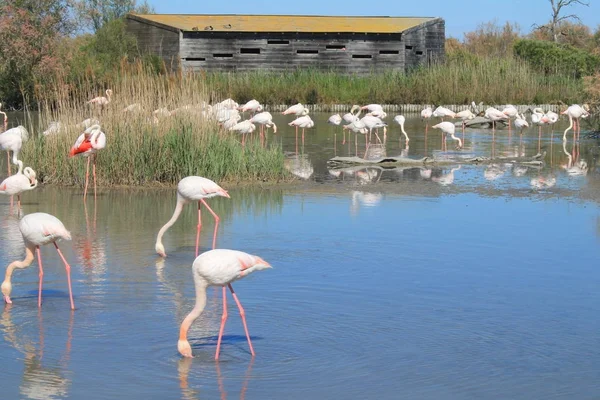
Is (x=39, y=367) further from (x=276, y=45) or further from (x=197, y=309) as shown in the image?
(x=276, y=45)

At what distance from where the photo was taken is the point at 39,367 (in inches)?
239

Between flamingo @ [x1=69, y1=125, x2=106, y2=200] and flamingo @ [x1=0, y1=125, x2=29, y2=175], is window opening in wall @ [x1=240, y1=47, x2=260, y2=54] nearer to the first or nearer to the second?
flamingo @ [x1=0, y1=125, x2=29, y2=175]

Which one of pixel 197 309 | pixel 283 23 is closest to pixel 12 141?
pixel 197 309

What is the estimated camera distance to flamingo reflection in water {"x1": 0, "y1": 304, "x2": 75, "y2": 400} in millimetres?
5648

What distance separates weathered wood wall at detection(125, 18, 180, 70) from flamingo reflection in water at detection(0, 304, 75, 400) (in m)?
30.2

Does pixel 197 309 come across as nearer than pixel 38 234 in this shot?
Yes

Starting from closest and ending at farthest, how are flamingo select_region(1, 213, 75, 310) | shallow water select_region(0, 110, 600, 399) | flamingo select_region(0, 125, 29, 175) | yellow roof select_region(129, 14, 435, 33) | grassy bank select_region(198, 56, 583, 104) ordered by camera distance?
shallow water select_region(0, 110, 600, 399), flamingo select_region(1, 213, 75, 310), flamingo select_region(0, 125, 29, 175), grassy bank select_region(198, 56, 583, 104), yellow roof select_region(129, 14, 435, 33)

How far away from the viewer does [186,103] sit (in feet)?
45.9

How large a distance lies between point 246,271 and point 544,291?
2814 mm

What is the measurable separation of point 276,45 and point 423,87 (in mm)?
7804

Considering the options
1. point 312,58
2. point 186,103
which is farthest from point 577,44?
point 186,103

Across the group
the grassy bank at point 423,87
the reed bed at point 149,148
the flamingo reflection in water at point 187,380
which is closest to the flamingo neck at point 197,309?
the flamingo reflection in water at point 187,380

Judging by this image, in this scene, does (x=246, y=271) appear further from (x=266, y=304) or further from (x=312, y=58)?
(x=312, y=58)

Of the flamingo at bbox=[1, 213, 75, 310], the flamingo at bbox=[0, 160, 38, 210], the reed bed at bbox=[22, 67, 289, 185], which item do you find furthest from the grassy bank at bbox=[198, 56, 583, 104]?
the flamingo at bbox=[1, 213, 75, 310]
